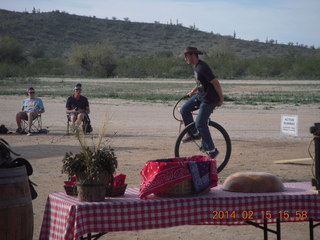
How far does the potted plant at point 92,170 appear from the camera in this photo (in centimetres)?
515

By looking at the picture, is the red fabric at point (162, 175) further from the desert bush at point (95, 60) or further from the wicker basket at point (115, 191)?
the desert bush at point (95, 60)

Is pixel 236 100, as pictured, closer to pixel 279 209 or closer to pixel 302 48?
pixel 279 209

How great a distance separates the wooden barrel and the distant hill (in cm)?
9223

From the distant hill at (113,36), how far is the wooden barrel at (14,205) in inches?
3631

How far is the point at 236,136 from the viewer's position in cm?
1655

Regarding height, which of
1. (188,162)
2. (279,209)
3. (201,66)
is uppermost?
(201,66)

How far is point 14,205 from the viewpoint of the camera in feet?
17.9

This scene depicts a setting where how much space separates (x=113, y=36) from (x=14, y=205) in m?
108

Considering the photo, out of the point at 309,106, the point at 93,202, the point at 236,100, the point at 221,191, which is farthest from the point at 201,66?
the point at 236,100

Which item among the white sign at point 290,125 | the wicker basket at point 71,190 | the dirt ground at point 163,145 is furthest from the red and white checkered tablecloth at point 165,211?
the white sign at point 290,125

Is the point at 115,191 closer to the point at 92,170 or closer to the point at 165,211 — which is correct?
the point at 92,170

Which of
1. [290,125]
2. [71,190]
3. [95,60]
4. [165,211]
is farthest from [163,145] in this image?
[95,60]

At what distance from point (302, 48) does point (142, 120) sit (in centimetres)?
9070

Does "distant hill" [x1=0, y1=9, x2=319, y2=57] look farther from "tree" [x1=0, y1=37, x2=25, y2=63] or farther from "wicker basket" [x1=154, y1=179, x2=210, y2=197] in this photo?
"wicker basket" [x1=154, y1=179, x2=210, y2=197]
